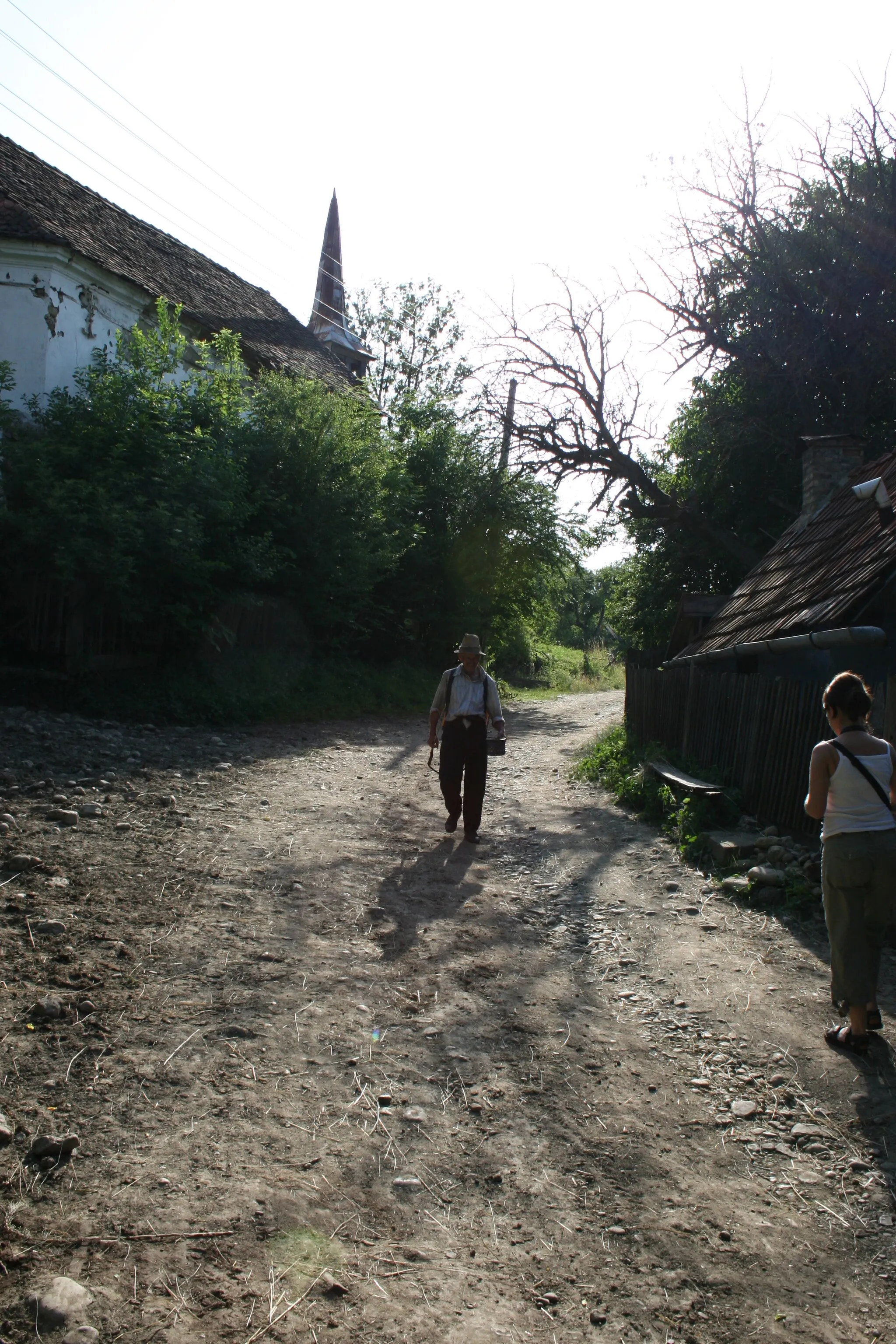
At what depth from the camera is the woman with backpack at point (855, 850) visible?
427 cm

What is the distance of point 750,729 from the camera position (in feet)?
29.2

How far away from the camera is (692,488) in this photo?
2112cm

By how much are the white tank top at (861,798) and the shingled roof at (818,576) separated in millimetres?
3500

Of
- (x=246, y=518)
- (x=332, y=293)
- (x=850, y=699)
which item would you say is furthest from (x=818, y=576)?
(x=332, y=293)

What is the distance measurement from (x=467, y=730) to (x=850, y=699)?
4.18m

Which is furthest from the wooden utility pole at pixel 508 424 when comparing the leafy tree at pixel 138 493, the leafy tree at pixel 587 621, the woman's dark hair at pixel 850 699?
the leafy tree at pixel 587 621

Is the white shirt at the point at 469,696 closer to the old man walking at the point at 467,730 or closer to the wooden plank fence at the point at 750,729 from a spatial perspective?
the old man walking at the point at 467,730

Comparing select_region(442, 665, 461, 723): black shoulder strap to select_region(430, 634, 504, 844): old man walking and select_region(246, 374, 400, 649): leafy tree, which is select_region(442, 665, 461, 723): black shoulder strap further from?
select_region(246, 374, 400, 649): leafy tree

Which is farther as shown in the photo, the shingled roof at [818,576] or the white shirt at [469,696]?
the white shirt at [469,696]

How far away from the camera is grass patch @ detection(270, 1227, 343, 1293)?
8.25ft

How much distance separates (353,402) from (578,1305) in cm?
1921

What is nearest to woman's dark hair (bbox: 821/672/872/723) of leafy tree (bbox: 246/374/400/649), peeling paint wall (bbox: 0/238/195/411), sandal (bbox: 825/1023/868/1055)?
sandal (bbox: 825/1023/868/1055)

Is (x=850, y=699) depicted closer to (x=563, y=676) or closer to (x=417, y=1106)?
(x=417, y=1106)

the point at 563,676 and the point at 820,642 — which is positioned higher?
the point at 820,642
